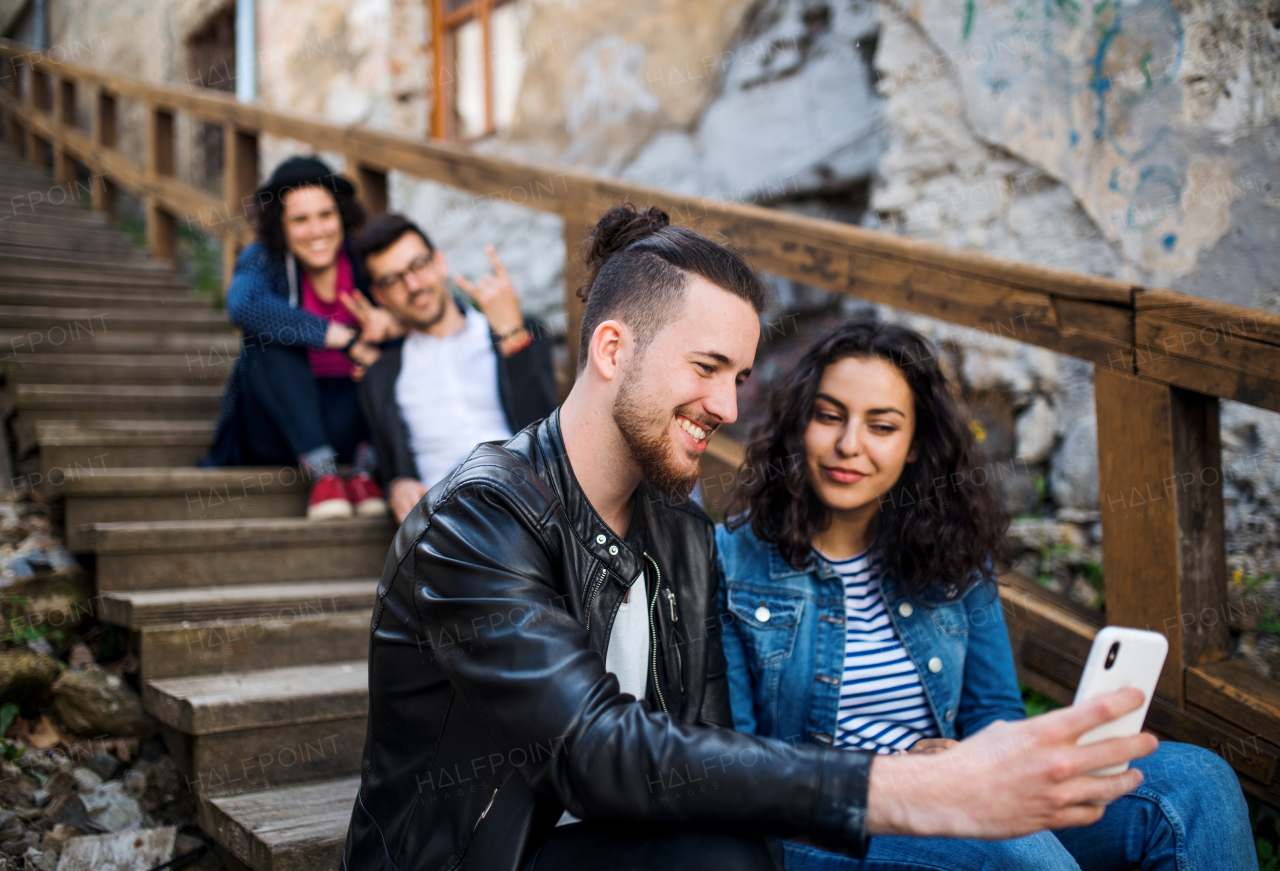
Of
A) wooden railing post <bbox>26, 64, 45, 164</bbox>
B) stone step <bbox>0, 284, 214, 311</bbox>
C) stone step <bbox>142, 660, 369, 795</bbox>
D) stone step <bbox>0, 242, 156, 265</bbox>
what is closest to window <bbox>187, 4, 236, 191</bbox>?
wooden railing post <bbox>26, 64, 45, 164</bbox>

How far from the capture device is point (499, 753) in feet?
4.43

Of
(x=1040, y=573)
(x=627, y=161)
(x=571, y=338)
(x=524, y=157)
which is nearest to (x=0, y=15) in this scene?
(x=524, y=157)

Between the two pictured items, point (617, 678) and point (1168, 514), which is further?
point (1168, 514)

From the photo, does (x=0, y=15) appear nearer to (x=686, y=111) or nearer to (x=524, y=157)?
(x=524, y=157)

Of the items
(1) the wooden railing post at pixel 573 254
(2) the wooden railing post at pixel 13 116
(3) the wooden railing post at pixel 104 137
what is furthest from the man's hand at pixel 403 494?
(2) the wooden railing post at pixel 13 116

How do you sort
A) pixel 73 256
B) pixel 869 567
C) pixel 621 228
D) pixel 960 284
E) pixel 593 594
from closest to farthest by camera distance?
1. pixel 593 594
2. pixel 621 228
3. pixel 869 567
4. pixel 960 284
5. pixel 73 256

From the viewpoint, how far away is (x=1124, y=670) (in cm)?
121

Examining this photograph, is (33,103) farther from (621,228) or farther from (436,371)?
(621,228)

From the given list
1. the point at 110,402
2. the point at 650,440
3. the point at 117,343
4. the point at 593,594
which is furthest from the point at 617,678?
the point at 117,343

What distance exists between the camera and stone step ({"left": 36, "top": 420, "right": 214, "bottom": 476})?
3080mm

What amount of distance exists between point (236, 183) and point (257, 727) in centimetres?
334

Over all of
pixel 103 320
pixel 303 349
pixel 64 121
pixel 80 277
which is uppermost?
pixel 64 121

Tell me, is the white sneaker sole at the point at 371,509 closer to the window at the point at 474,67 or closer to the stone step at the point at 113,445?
the stone step at the point at 113,445

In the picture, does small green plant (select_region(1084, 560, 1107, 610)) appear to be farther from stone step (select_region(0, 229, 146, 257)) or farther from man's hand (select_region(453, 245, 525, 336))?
stone step (select_region(0, 229, 146, 257))
